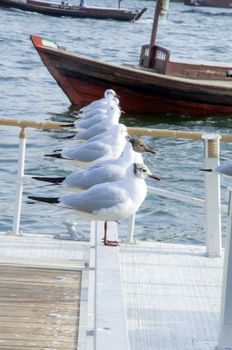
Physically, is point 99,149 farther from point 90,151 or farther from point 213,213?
point 213,213

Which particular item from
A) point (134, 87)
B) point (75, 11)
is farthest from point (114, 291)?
point (75, 11)

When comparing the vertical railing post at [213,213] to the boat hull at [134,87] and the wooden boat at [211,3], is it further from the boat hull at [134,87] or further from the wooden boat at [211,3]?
the wooden boat at [211,3]

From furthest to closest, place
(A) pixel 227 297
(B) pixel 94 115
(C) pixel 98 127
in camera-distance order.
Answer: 1. (B) pixel 94 115
2. (C) pixel 98 127
3. (A) pixel 227 297

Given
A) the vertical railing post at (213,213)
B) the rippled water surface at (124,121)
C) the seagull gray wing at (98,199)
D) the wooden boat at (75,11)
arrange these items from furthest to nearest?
the wooden boat at (75,11) < the rippled water surface at (124,121) < the vertical railing post at (213,213) < the seagull gray wing at (98,199)

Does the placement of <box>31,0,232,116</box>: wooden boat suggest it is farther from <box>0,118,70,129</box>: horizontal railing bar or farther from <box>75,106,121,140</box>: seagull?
<box>0,118,70,129</box>: horizontal railing bar

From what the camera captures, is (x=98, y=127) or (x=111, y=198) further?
(x=98, y=127)

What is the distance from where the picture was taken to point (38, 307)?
13.0 ft

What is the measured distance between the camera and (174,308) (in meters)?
4.32

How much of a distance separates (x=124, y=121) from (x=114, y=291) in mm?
14192

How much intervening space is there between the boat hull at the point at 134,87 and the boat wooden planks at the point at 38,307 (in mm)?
12036

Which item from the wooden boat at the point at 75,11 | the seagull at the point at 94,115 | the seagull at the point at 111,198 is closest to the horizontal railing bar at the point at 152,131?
the seagull at the point at 111,198

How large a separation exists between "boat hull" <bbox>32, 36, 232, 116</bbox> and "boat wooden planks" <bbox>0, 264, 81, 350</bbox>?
12036 millimetres

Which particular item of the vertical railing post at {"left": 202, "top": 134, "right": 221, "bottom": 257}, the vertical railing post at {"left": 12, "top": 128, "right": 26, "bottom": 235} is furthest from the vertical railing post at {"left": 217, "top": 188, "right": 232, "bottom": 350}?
the vertical railing post at {"left": 12, "top": 128, "right": 26, "bottom": 235}

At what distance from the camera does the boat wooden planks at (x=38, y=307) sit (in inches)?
142
